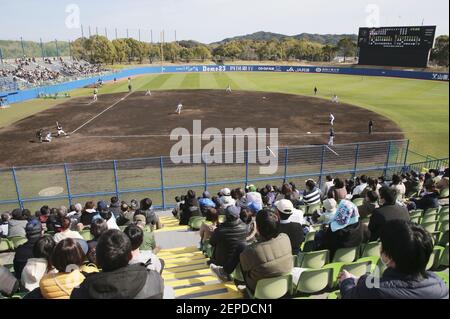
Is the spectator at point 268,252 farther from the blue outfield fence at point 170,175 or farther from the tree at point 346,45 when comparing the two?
the tree at point 346,45

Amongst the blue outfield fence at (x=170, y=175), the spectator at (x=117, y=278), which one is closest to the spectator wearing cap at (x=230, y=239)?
the spectator at (x=117, y=278)

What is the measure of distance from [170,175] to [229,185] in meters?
3.58

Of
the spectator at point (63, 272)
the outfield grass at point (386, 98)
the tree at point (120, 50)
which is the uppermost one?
→ the tree at point (120, 50)

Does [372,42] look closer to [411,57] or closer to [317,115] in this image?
[411,57]

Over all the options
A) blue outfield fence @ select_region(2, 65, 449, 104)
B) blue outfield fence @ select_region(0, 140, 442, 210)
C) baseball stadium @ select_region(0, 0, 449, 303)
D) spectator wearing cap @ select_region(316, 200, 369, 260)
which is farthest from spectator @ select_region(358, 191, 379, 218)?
blue outfield fence @ select_region(2, 65, 449, 104)

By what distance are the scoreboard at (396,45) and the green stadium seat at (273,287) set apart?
240 feet

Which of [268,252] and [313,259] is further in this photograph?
[313,259]

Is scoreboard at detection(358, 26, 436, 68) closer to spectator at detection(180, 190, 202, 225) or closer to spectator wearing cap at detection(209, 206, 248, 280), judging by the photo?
spectator at detection(180, 190, 202, 225)

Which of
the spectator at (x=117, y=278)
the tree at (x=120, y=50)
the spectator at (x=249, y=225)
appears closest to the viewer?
the spectator at (x=117, y=278)

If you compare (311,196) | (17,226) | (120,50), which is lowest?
(17,226)

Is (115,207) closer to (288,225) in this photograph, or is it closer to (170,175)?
(288,225)

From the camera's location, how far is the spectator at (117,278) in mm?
3330

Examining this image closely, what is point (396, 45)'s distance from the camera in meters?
69.2

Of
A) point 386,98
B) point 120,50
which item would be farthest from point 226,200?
point 120,50
